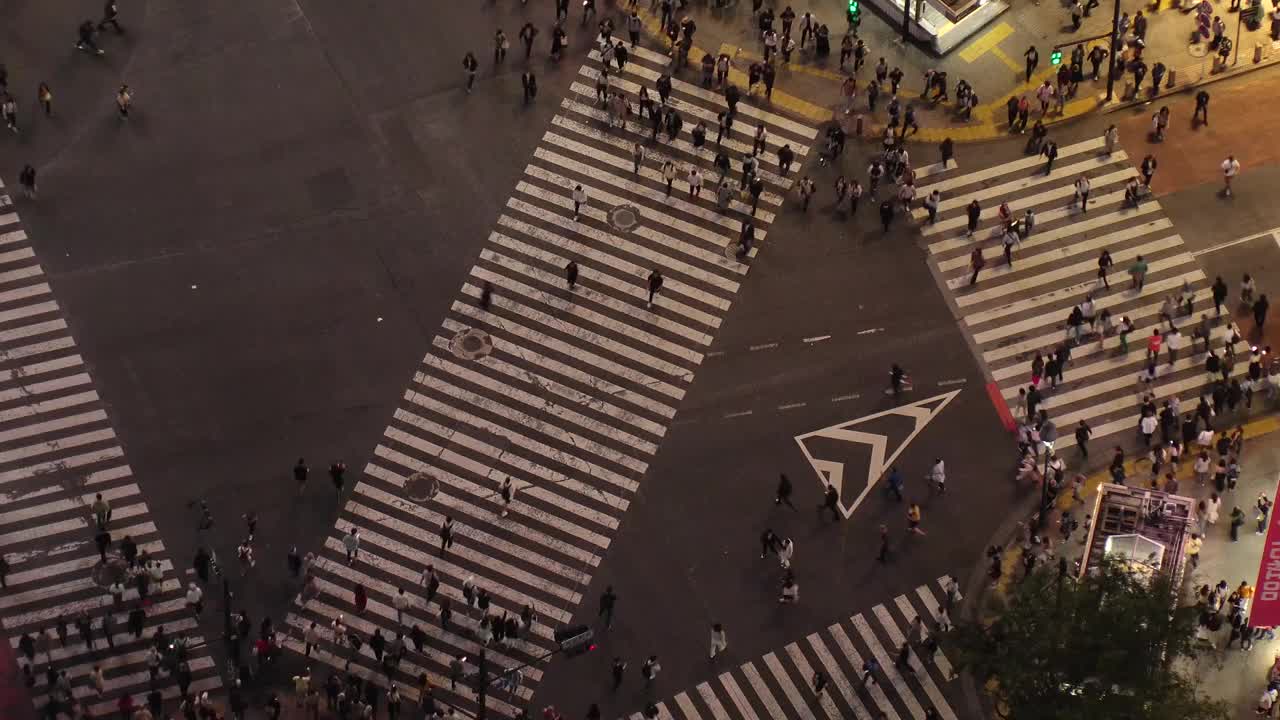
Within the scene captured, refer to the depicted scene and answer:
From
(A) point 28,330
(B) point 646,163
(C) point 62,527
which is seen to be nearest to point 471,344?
(B) point 646,163

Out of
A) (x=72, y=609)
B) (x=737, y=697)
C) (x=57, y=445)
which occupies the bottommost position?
(x=72, y=609)

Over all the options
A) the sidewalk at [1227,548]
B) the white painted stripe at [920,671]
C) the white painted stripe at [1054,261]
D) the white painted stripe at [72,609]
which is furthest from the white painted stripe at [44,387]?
the sidewalk at [1227,548]

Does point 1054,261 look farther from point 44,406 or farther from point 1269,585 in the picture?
point 44,406

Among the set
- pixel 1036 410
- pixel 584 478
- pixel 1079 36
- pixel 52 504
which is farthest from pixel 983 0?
pixel 52 504

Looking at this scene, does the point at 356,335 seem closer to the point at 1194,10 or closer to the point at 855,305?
the point at 855,305

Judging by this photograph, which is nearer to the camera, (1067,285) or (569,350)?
(569,350)

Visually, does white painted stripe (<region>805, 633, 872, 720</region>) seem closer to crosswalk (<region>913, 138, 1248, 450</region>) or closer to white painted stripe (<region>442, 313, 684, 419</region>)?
white painted stripe (<region>442, 313, 684, 419</region>)
